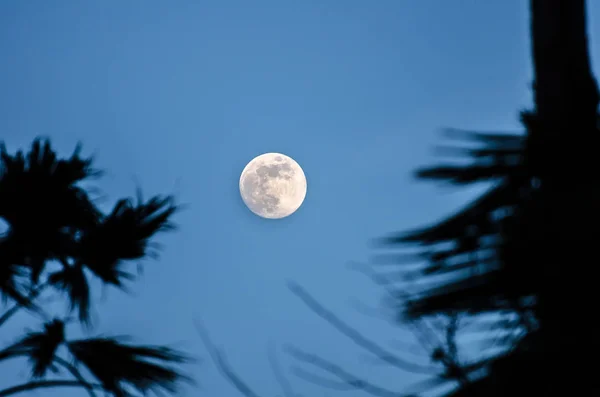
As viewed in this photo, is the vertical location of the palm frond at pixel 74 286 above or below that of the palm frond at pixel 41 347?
above

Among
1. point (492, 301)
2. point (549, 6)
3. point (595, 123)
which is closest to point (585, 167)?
point (595, 123)

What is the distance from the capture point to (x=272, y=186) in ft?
52.5

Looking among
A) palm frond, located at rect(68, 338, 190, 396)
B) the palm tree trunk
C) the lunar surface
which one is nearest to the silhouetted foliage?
the palm tree trunk

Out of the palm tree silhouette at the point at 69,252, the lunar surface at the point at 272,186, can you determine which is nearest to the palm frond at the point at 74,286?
the palm tree silhouette at the point at 69,252

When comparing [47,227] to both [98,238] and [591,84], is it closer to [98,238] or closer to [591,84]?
[98,238]

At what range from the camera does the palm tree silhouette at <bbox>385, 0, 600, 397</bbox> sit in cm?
91

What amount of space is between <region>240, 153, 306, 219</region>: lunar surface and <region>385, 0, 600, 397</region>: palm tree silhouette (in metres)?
14.6

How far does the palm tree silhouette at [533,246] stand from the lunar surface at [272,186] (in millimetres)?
14644

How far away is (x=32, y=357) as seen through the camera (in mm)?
5477

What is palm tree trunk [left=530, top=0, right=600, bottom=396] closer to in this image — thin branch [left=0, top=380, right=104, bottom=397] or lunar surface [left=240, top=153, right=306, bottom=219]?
thin branch [left=0, top=380, right=104, bottom=397]

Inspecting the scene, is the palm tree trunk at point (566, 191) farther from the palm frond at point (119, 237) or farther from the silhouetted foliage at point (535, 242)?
the palm frond at point (119, 237)

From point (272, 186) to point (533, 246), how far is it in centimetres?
1511

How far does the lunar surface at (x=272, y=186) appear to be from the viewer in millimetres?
15992

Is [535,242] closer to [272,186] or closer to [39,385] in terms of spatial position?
[39,385]
